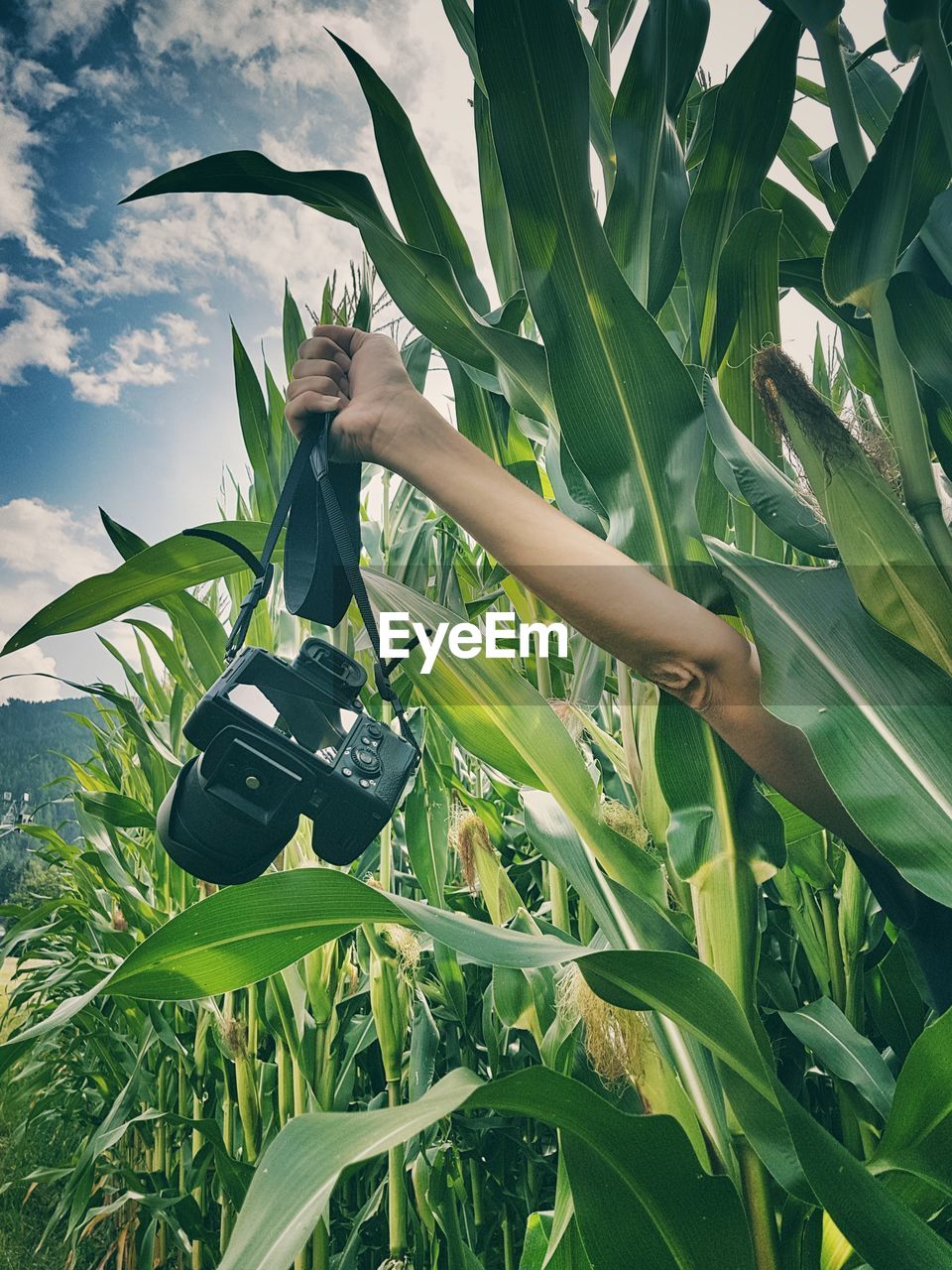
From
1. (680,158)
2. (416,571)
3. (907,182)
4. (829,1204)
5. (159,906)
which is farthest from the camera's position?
(159,906)

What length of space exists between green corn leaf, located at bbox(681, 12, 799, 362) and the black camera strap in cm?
27

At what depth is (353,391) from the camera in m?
0.45

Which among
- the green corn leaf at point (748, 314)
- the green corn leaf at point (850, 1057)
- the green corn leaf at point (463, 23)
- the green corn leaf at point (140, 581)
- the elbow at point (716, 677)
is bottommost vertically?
the green corn leaf at point (850, 1057)

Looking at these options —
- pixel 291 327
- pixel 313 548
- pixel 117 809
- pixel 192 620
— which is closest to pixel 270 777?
pixel 313 548

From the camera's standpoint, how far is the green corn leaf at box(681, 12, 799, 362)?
501mm

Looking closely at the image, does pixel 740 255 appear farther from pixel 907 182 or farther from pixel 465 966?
pixel 465 966

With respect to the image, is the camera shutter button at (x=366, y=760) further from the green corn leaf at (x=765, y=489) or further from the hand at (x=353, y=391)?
the green corn leaf at (x=765, y=489)

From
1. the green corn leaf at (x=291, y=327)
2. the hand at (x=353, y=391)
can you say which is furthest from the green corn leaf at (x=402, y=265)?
the green corn leaf at (x=291, y=327)

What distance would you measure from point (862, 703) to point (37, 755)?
205 centimetres

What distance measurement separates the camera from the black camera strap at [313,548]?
1.38ft

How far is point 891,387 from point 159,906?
1.29 metres

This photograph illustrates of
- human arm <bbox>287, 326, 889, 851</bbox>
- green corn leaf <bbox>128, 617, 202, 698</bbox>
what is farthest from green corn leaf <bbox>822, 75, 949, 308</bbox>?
green corn leaf <bbox>128, 617, 202, 698</bbox>

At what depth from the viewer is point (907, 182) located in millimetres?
463

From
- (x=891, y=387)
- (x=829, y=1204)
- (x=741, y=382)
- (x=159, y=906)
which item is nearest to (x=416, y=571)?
(x=741, y=382)
